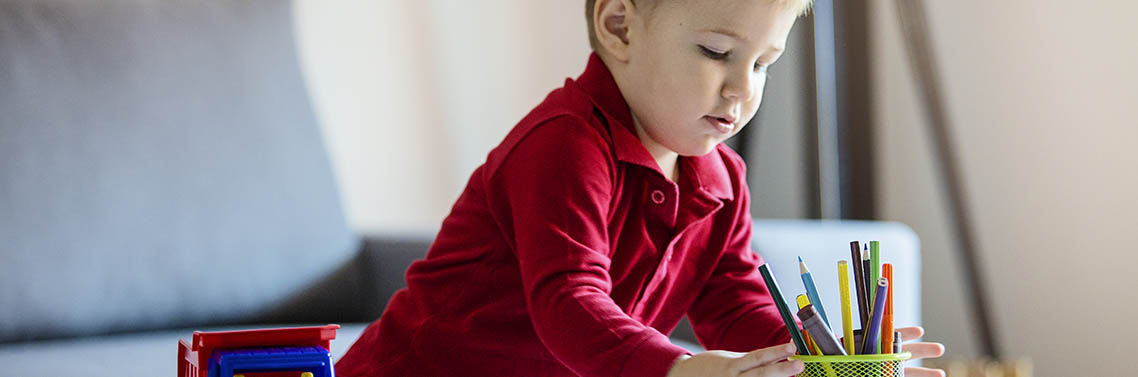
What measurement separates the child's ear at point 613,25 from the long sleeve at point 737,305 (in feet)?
0.55

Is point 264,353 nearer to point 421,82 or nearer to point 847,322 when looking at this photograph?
point 847,322

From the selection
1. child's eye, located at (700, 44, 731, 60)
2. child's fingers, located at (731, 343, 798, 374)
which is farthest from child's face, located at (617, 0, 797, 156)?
child's fingers, located at (731, 343, 798, 374)

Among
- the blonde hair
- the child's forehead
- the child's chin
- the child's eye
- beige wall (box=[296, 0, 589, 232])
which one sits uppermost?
beige wall (box=[296, 0, 589, 232])

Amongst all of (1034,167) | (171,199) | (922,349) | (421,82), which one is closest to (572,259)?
(922,349)

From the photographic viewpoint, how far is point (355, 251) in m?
1.42

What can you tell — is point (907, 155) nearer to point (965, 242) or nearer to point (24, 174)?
point (965, 242)

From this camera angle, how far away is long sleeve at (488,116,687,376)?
0.63m

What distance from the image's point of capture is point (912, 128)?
172 centimetres

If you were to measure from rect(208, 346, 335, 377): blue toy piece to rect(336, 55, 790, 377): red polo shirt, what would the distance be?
5.4 inches

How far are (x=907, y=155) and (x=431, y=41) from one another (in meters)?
0.84

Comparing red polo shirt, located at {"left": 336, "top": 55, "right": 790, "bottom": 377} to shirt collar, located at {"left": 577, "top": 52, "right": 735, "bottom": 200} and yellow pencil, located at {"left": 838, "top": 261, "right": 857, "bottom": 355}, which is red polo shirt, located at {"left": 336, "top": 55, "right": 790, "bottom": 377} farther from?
yellow pencil, located at {"left": 838, "top": 261, "right": 857, "bottom": 355}

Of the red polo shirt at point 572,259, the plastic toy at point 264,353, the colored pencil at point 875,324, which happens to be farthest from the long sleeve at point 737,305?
the plastic toy at point 264,353

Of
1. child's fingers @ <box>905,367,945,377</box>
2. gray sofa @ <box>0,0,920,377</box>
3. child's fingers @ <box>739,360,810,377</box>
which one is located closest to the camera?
child's fingers @ <box>739,360,810,377</box>

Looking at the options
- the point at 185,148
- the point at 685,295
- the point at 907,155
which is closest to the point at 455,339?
the point at 685,295
